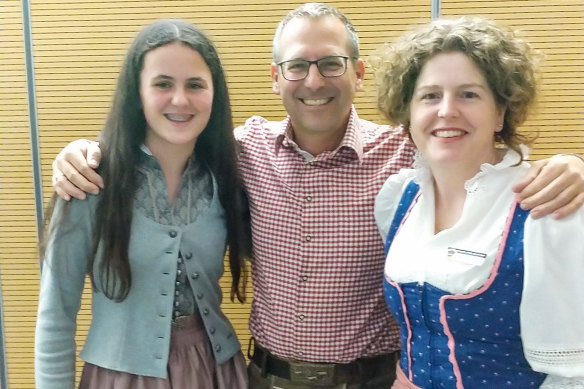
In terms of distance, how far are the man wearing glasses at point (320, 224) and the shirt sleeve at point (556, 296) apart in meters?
0.59

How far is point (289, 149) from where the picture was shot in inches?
72.9

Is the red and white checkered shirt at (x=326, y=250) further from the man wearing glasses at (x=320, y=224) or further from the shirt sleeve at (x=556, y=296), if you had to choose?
the shirt sleeve at (x=556, y=296)

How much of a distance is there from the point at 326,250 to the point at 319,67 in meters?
0.57

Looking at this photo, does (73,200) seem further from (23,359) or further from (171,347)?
(23,359)

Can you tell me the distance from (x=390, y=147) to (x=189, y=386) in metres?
0.95

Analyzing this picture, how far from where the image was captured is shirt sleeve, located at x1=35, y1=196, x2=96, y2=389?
5.07ft

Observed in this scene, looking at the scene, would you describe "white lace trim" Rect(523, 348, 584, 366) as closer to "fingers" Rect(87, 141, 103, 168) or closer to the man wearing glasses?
the man wearing glasses

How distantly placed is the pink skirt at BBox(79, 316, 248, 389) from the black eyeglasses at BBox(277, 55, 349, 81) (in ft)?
2.67

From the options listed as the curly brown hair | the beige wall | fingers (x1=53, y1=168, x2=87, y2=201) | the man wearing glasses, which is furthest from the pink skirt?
the curly brown hair

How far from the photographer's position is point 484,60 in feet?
4.27

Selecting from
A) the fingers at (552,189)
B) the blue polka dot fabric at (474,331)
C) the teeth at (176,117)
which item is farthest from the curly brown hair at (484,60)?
the teeth at (176,117)

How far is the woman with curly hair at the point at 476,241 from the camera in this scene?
46.6 inches

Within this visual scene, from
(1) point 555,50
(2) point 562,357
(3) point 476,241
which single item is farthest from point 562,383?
(1) point 555,50

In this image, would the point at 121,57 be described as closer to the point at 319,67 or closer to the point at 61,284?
the point at 319,67
